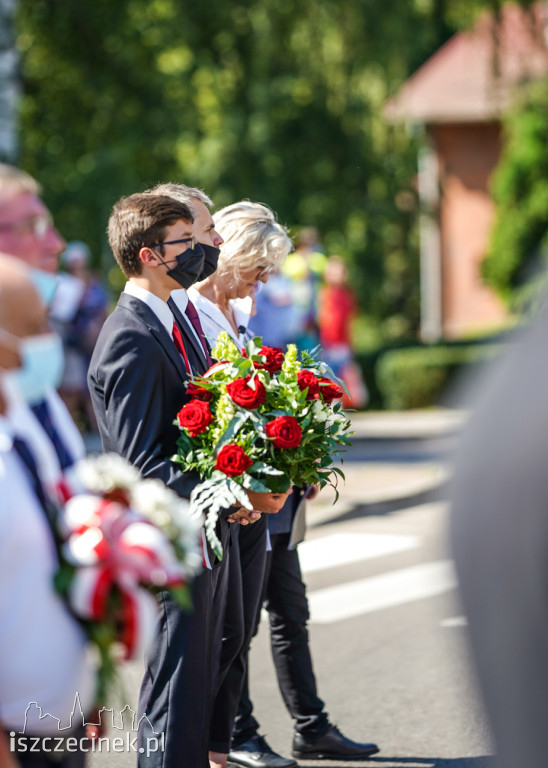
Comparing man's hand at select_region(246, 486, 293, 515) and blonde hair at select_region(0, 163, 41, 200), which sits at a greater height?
blonde hair at select_region(0, 163, 41, 200)

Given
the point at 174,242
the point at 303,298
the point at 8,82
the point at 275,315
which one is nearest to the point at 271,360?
the point at 174,242

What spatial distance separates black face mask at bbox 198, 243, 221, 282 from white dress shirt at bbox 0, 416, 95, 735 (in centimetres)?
194

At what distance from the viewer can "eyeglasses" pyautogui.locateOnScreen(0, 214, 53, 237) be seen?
2565 mm

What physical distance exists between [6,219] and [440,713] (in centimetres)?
372

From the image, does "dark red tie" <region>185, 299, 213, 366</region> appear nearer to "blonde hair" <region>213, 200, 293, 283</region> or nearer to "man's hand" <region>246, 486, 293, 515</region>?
"blonde hair" <region>213, 200, 293, 283</region>

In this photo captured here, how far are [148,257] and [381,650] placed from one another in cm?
343

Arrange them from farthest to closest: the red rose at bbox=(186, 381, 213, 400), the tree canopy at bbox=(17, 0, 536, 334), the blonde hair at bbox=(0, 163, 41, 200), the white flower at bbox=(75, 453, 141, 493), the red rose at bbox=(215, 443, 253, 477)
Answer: the tree canopy at bbox=(17, 0, 536, 334), the red rose at bbox=(186, 381, 213, 400), the red rose at bbox=(215, 443, 253, 477), the blonde hair at bbox=(0, 163, 41, 200), the white flower at bbox=(75, 453, 141, 493)

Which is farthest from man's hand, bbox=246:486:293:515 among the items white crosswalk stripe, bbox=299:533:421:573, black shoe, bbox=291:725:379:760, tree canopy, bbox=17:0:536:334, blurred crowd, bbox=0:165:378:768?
tree canopy, bbox=17:0:536:334

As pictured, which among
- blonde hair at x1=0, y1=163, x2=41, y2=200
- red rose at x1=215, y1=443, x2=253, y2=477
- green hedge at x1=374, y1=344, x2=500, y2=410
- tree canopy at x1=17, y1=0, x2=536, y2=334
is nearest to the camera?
blonde hair at x1=0, y1=163, x2=41, y2=200

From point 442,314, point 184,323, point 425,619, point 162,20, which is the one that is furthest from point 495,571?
point 442,314

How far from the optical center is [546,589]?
1.39 m

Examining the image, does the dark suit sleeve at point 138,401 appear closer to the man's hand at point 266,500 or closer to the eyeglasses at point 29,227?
the man's hand at point 266,500

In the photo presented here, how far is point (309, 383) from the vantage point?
3.92 metres

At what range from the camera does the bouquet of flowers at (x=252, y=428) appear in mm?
3682
